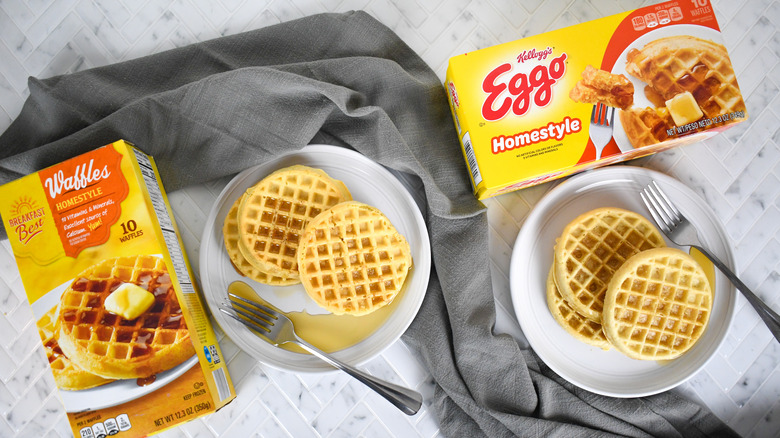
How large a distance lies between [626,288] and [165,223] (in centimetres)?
137

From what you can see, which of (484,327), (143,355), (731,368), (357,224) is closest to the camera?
(143,355)

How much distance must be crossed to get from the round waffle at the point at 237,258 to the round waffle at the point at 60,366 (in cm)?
45

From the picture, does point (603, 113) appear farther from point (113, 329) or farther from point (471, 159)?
point (113, 329)

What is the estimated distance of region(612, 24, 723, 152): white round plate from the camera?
1.36m

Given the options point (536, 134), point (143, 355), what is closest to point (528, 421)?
point (536, 134)

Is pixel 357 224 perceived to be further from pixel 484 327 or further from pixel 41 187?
pixel 41 187

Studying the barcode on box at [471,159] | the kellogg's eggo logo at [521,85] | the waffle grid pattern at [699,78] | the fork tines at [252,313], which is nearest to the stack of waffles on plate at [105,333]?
the fork tines at [252,313]

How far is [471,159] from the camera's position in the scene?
144cm

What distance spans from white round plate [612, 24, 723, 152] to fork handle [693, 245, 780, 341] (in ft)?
1.55

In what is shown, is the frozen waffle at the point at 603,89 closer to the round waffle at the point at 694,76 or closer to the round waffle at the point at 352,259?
the round waffle at the point at 694,76

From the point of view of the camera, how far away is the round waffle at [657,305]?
55.9 inches

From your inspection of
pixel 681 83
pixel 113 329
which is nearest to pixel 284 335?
pixel 113 329

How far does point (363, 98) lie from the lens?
1.57 m

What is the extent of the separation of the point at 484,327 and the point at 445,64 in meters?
0.89
